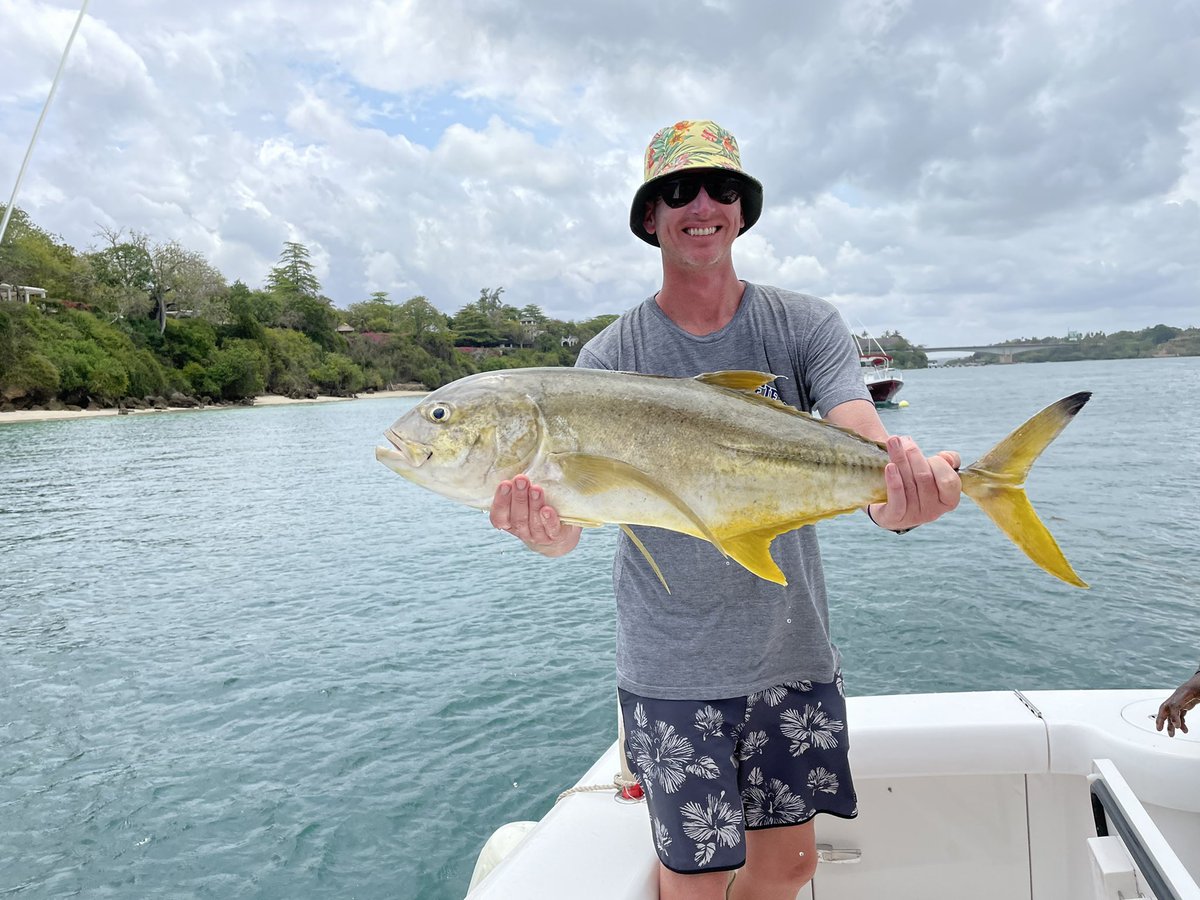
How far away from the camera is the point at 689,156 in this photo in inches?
99.3

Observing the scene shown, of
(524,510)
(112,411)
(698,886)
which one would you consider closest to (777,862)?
(698,886)

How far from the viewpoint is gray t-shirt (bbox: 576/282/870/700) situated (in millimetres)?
2420

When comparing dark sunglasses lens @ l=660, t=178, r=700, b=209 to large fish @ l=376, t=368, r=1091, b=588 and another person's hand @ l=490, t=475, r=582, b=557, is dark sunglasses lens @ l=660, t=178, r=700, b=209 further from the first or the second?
another person's hand @ l=490, t=475, r=582, b=557

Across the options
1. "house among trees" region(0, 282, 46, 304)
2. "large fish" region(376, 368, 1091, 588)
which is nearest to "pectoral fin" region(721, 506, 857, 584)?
"large fish" region(376, 368, 1091, 588)

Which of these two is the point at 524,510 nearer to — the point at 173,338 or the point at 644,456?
the point at 644,456

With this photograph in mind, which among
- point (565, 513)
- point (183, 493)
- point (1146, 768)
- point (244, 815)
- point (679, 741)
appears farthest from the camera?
point (183, 493)

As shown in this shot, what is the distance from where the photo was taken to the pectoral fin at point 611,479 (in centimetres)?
220

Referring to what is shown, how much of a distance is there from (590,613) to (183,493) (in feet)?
62.9

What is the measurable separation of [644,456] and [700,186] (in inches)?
37.5

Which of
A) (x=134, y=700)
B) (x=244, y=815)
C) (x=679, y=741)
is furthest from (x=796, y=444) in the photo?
(x=134, y=700)

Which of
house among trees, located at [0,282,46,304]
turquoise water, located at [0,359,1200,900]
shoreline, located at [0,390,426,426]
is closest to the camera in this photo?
turquoise water, located at [0,359,1200,900]

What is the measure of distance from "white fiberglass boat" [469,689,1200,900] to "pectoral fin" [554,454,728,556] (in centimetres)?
135

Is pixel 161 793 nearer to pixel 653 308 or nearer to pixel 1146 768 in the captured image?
pixel 653 308

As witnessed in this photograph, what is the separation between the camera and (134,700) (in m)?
9.97
